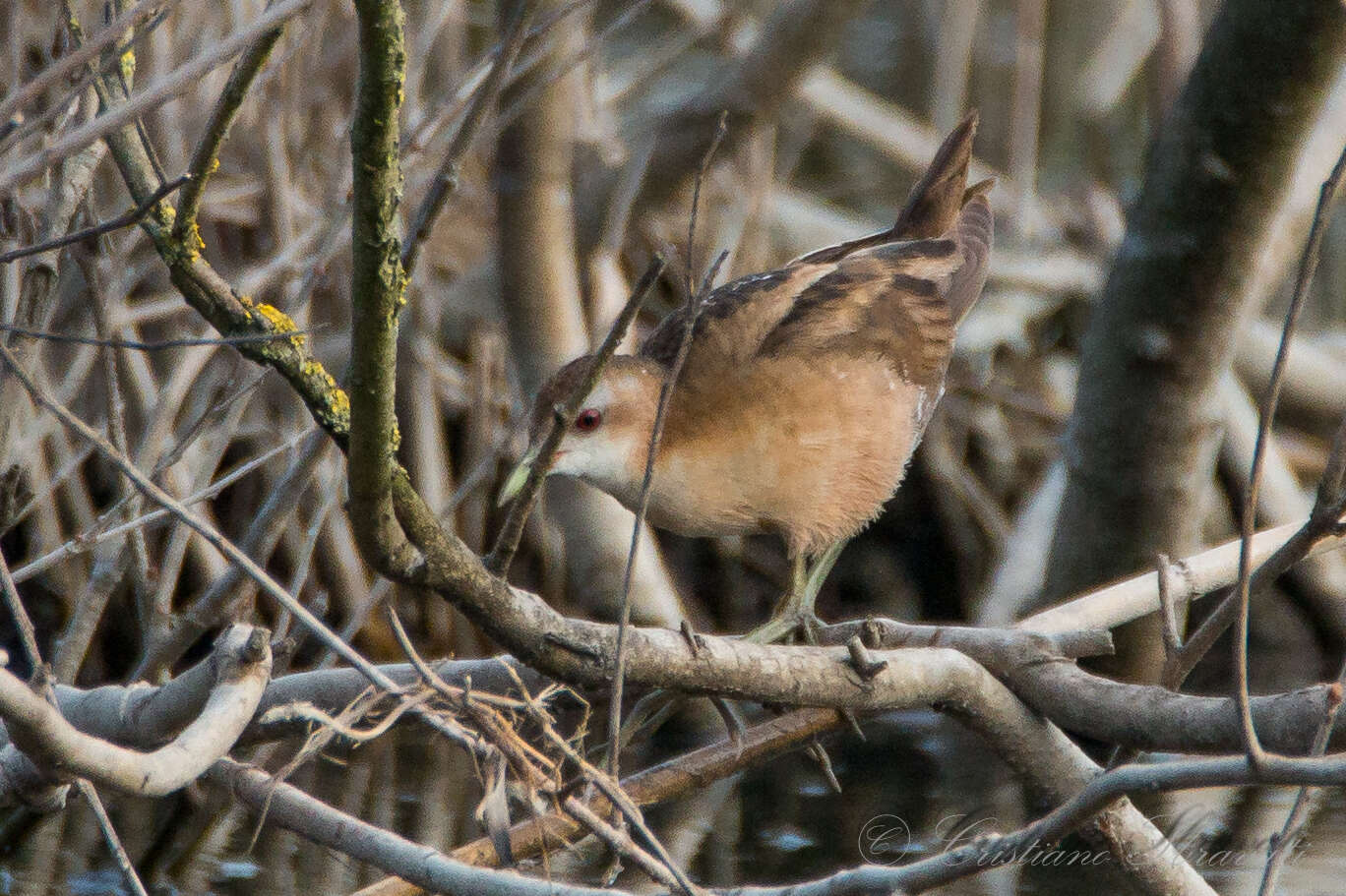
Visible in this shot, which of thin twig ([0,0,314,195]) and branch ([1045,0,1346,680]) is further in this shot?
branch ([1045,0,1346,680])

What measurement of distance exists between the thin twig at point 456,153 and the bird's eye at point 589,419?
952 mm

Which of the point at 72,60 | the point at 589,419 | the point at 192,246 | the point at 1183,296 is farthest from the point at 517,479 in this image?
the point at 1183,296

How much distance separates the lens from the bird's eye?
2.75 meters

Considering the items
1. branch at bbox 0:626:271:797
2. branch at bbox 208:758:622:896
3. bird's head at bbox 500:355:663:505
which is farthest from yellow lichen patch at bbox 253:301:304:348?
bird's head at bbox 500:355:663:505

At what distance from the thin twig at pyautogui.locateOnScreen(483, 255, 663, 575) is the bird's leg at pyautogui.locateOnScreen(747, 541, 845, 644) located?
117 centimetres

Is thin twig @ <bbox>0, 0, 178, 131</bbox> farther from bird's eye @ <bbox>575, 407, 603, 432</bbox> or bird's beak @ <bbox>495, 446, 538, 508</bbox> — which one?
bird's eye @ <bbox>575, 407, 603, 432</bbox>

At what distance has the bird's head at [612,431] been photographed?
274 centimetres

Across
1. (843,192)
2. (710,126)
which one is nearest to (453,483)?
(710,126)

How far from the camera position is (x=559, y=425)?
4.91ft

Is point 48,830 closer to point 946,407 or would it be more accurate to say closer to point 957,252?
point 957,252

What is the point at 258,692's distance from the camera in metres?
1.62

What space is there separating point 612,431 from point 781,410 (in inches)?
13.9

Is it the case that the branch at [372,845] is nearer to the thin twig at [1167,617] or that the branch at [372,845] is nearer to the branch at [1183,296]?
the thin twig at [1167,617]

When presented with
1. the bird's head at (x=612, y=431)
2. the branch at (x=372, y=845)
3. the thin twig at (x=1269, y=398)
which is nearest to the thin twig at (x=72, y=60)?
the branch at (x=372, y=845)
